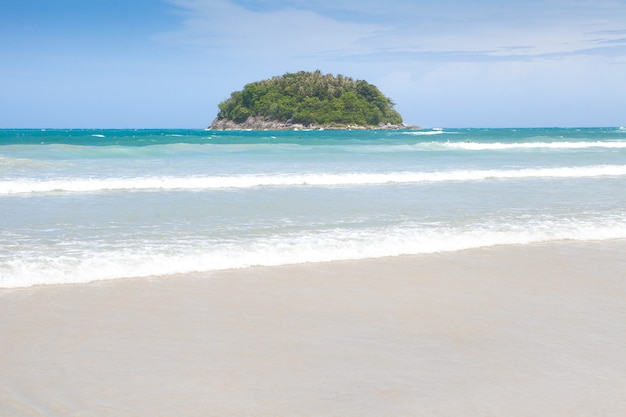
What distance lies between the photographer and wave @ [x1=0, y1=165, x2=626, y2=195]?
13.0 metres

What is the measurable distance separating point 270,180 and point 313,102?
309 ft

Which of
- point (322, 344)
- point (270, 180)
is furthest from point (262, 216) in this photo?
point (270, 180)

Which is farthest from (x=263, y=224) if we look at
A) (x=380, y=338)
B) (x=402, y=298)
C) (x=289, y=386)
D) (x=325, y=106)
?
(x=325, y=106)

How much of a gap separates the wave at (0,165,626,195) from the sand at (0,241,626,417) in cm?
830

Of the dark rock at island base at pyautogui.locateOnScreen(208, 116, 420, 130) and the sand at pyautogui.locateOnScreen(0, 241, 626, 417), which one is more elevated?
the dark rock at island base at pyautogui.locateOnScreen(208, 116, 420, 130)

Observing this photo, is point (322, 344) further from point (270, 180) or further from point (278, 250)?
point (270, 180)

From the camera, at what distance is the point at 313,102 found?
106812mm

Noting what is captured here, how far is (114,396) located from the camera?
3102 millimetres

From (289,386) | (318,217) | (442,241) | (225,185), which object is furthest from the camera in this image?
(225,185)

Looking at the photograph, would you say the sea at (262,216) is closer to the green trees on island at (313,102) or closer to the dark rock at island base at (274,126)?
the dark rock at island base at (274,126)

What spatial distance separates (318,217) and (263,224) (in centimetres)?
98

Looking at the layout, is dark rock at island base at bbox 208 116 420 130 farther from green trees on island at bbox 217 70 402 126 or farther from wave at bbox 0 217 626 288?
wave at bbox 0 217 626 288

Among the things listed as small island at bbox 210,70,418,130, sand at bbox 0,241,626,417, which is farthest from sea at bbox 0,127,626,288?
small island at bbox 210,70,418,130

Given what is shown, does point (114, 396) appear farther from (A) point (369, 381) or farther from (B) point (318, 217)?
(B) point (318, 217)
